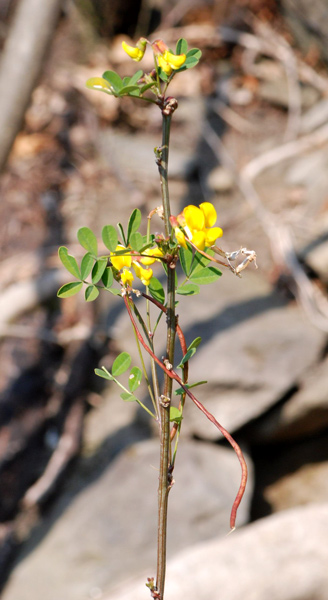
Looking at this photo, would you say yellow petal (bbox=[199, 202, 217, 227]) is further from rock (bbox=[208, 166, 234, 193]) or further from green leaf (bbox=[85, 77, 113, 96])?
rock (bbox=[208, 166, 234, 193])

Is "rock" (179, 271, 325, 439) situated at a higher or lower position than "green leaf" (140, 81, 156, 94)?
lower

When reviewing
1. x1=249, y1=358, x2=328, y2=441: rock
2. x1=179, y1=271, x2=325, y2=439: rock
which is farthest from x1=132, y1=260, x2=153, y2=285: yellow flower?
x1=249, y1=358, x2=328, y2=441: rock

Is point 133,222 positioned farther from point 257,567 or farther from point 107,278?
point 257,567

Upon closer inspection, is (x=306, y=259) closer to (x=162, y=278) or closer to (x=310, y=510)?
(x=162, y=278)

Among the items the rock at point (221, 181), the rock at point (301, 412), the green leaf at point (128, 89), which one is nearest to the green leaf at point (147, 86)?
the green leaf at point (128, 89)

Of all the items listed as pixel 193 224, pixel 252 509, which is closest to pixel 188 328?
pixel 252 509

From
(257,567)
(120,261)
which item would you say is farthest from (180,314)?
(120,261)

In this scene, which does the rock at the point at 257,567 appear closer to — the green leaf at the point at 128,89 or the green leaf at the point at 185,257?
the green leaf at the point at 185,257
